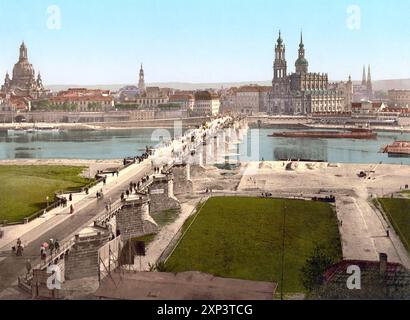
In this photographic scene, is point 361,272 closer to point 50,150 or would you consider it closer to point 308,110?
point 50,150

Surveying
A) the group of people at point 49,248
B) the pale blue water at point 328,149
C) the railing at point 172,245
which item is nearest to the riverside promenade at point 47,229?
the group of people at point 49,248

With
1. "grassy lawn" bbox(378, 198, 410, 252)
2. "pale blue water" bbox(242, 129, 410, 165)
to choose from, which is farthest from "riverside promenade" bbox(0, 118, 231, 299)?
"pale blue water" bbox(242, 129, 410, 165)

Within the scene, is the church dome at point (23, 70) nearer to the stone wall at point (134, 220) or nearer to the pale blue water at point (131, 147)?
the pale blue water at point (131, 147)

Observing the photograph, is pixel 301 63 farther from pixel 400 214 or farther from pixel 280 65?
pixel 400 214

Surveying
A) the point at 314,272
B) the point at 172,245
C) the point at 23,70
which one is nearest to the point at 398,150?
the point at 172,245

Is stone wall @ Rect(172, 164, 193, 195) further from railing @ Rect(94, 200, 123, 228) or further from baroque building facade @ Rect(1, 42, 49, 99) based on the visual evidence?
baroque building facade @ Rect(1, 42, 49, 99)

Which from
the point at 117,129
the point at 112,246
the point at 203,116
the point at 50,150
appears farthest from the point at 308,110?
the point at 112,246
